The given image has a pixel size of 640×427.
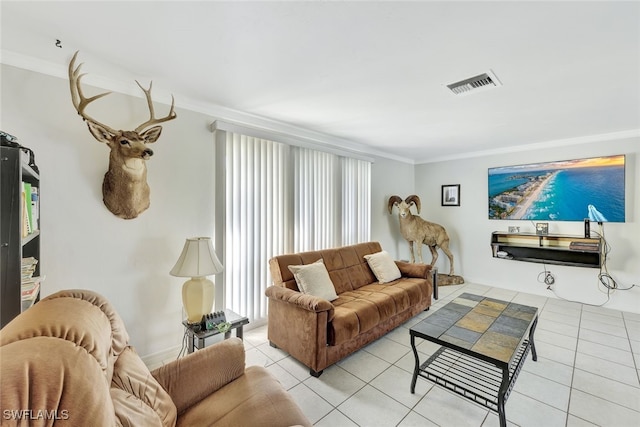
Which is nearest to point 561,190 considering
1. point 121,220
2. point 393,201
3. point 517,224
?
point 517,224

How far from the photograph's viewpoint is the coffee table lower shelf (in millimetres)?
1919

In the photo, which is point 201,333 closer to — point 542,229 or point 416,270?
point 416,270

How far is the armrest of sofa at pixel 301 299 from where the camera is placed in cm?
221

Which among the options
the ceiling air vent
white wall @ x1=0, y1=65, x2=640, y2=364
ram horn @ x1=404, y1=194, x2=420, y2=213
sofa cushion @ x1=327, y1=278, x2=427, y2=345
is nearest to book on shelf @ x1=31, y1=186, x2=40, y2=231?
white wall @ x1=0, y1=65, x2=640, y2=364

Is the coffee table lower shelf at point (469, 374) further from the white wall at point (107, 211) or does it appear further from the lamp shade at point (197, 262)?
the white wall at point (107, 211)

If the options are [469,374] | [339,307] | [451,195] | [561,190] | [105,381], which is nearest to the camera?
[105,381]

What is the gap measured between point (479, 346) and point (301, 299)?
1364 mm

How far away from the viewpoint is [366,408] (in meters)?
1.90

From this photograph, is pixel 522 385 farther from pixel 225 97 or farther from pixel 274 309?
pixel 225 97

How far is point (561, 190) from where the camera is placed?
3979 mm

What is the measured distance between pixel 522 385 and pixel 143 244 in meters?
3.36

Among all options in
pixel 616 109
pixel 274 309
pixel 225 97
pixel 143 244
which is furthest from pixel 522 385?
pixel 225 97

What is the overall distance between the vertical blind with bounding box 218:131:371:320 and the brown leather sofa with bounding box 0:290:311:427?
4.66ft

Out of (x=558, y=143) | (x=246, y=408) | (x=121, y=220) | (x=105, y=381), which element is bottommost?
(x=246, y=408)
